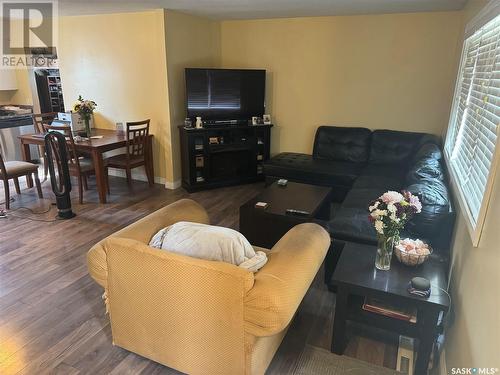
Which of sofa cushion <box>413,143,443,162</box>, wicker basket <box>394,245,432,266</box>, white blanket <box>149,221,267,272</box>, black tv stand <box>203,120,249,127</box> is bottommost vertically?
wicker basket <box>394,245,432,266</box>

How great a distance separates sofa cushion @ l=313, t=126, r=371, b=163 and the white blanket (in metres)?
3.32

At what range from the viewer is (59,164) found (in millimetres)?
3693

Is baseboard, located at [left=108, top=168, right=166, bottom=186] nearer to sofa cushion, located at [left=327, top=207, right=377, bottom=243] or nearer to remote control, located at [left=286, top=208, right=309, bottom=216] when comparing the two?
remote control, located at [left=286, top=208, right=309, bottom=216]

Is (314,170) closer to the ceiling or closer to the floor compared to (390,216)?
closer to the floor

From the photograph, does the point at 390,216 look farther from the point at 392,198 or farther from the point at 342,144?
the point at 342,144

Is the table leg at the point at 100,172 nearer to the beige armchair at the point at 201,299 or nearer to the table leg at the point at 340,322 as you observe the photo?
the beige armchair at the point at 201,299

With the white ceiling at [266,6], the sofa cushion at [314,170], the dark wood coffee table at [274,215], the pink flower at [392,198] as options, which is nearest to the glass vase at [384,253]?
the pink flower at [392,198]

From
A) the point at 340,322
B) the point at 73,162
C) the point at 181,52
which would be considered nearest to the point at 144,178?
the point at 73,162

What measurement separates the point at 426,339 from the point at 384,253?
1.53ft

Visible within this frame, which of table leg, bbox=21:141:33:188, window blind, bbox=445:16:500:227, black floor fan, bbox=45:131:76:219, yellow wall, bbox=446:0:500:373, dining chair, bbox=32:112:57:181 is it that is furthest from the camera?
dining chair, bbox=32:112:57:181

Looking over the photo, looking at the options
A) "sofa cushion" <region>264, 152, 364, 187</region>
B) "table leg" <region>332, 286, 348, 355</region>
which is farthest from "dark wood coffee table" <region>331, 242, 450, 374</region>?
"sofa cushion" <region>264, 152, 364, 187</region>

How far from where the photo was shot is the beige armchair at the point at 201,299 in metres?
1.45

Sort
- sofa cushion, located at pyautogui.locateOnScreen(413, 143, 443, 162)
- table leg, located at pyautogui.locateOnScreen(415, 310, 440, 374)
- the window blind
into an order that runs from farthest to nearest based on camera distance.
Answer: sofa cushion, located at pyautogui.locateOnScreen(413, 143, 443, 162) < the window blind < table leg, located at pyautogui.locateOnScreen(415, 310, 440, 374)

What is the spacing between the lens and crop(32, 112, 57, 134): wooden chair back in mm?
4855
